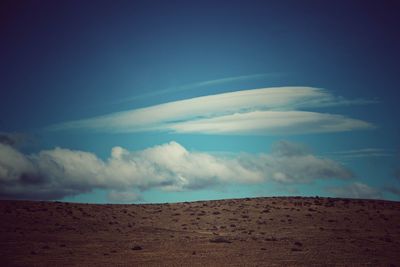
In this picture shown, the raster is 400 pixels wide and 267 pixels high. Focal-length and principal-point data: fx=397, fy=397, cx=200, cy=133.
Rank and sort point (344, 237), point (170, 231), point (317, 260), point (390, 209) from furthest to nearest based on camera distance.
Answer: point (390, 209)
point (170, 231)
point (344, 237)
point (317, 260)

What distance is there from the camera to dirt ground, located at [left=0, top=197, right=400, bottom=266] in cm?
2909

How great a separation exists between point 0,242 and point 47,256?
31.4ft

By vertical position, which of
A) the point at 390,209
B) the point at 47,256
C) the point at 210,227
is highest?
the point at 390,209

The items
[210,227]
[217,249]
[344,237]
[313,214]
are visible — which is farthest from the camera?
[313,214]

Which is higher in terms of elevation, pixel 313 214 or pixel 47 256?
pixel 313 214

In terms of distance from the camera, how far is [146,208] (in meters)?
61.9

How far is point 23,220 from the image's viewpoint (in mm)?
48906

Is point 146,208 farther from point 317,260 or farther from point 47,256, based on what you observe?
point 317,260

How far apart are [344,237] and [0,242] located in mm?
33716

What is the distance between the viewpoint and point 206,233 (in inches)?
1762

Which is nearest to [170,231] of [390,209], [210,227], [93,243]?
[210,227]

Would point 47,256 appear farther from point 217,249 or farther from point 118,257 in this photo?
point 217,249

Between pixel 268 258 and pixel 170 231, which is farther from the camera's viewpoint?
pixel 170 231

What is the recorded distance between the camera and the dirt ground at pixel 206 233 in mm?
29094
